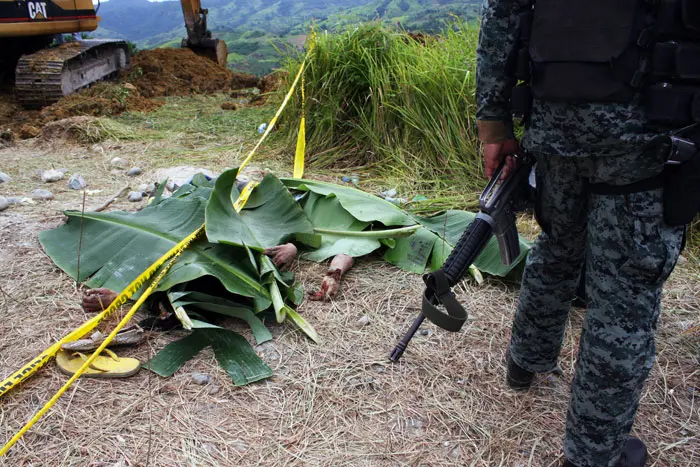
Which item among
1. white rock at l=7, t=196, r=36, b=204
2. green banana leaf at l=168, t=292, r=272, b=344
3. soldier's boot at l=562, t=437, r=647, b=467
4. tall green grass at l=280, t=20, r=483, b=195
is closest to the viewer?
soldier's boot at l=562, t=437, r=647, b=467

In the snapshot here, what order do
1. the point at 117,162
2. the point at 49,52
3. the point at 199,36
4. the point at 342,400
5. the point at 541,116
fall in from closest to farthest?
the point at 541,116 → the point at 342,400 → the point at 117,162 → the point at 49,52 → the point at 199,36

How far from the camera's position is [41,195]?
4008mm

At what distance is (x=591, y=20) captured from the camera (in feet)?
4.62

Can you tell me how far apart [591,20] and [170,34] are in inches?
1032

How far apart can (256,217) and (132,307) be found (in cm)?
89

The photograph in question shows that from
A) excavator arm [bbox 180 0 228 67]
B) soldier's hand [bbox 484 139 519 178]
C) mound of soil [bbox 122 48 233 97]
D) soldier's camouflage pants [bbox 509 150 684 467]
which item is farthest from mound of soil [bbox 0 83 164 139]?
soldier's camouflage pants [bbox 509 150 684 467]

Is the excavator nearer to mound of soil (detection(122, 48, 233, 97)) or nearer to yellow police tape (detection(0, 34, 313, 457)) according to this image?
mound of soil (detection(122, 48, 233, 97))

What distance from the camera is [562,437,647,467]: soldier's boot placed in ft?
5.66

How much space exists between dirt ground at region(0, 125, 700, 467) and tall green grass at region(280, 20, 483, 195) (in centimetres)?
166

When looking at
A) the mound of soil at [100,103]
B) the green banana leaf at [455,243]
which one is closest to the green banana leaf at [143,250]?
the green banana leaf at [455,243]

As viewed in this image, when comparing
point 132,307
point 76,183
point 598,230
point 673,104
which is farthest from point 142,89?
point 673,104

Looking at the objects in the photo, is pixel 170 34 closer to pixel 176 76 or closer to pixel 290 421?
pixel 176 76

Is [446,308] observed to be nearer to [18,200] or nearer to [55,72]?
[18,200]

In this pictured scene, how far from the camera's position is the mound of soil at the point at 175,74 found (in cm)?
851
